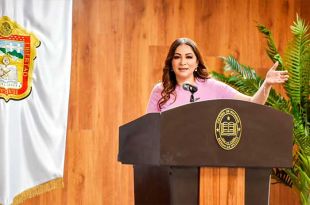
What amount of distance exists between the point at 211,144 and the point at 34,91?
294cm

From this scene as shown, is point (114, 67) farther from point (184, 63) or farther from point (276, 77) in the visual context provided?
point (276, 77)

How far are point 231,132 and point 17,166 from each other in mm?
2922

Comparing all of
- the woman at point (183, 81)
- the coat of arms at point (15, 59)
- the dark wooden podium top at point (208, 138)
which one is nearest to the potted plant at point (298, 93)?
the coat of arms at point (15, 59)

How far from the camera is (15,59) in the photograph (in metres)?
4.31

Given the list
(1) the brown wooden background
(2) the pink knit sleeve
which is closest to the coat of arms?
(1) the brown wooden background

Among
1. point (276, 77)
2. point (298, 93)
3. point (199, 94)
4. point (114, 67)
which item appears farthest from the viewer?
point (114, 67)

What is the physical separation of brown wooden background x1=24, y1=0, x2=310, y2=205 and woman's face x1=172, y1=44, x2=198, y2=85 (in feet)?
7.20

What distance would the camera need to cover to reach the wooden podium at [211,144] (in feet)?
5.28

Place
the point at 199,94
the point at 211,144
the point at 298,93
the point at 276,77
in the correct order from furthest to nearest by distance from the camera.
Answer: the point at 298,93, the point at 199,94, the point at 276,77, the point at 211,144

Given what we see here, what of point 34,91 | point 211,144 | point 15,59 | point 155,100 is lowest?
point 211,144

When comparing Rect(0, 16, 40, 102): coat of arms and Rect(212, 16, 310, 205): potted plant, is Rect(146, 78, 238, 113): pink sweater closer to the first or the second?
Rect(212, 16, 310, 205): potted plant

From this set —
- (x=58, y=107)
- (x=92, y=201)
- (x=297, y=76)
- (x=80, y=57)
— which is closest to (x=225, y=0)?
(x=297, y=76)

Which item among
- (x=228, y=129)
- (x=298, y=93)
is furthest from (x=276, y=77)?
(x=298, y=93)

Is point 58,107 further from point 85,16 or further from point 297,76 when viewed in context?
point 297,76
